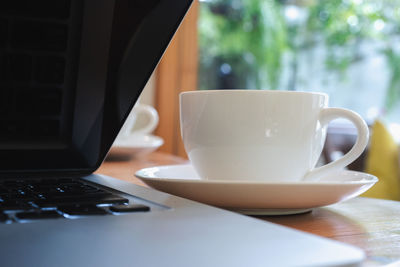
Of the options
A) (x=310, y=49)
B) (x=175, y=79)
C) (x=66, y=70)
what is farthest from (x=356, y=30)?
(x=66, y=70)

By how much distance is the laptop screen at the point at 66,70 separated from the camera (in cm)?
43

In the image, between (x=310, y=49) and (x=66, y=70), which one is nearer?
(x=66, y=70)

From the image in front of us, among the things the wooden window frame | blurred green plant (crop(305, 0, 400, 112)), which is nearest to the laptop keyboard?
the wooden window frame

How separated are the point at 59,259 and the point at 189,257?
53 mm

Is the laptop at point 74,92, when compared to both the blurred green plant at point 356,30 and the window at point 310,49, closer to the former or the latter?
the window at point 310,49

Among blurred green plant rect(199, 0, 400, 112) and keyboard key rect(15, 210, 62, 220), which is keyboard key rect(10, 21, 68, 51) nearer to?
keyboard key rect(15, 210, 62, 220)

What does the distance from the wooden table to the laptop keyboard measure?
0.45 ft

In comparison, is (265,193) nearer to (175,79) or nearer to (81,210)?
(81,210)

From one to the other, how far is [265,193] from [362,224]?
0.08m

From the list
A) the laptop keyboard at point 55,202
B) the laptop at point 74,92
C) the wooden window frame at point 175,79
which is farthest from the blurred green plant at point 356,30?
the laptop keyboard at point 55,202

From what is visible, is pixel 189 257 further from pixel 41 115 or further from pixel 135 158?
pixel 135 158

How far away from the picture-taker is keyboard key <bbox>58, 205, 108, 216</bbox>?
27 cm

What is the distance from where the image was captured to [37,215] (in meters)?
0.26

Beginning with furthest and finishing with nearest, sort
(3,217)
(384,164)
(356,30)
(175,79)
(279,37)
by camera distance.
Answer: (279,37) → (356,30) → (175,79) → (384,164) → (3,217)
